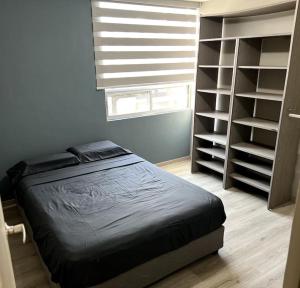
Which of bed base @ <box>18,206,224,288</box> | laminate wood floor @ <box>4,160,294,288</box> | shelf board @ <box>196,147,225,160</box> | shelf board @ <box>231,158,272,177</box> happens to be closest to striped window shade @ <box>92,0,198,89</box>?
shelf board @ <box>196,147,225,160</box>

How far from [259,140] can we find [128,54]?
198 centimetres

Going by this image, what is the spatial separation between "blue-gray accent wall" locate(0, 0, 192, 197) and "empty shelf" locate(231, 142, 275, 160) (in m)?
1.67

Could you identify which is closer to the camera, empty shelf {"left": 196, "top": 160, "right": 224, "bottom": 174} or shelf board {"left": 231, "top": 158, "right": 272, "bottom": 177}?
shelf board {"left": 231, "top": 158, "right": 272, "bottom": 177}

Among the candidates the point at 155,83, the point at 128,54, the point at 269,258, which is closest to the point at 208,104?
the point at 155,83

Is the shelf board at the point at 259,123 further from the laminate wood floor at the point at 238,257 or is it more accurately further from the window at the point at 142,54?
the window at the point at 142,54

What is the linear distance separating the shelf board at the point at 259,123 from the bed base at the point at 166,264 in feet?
4.08

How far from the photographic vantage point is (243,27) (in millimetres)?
3377

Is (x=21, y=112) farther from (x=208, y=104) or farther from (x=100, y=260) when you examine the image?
(x=208, y=104)

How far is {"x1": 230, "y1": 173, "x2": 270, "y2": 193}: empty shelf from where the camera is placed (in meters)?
3.00

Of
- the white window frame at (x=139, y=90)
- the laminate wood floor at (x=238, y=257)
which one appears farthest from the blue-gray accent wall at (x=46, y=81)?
the laminate wood floor at (x=238, y=257)

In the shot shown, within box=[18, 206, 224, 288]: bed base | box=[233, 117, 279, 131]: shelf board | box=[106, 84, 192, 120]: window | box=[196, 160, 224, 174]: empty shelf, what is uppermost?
box=[106, 84, 192, 120]: window

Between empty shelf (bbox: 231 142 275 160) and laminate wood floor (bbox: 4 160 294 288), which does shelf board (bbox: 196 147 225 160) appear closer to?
empty shelf (bbox: 231 142 275 160)

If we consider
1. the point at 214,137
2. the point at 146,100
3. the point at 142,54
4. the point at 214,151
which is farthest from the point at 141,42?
the point at 214,151

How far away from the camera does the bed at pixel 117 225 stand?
166 cm
